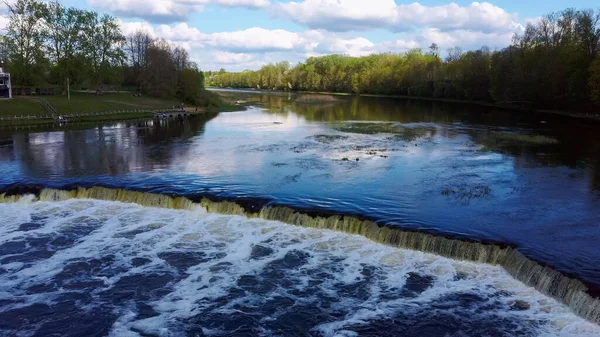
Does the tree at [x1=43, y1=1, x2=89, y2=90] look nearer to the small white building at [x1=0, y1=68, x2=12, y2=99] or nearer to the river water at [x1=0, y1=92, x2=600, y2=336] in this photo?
the small white building at [x1=0, y1=68, x2=12, y2=99]

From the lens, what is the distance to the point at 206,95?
316 feet

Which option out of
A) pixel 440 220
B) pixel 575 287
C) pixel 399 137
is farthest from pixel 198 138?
pixel 575 287

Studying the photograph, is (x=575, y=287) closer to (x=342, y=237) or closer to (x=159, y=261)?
(x=342, y=237)

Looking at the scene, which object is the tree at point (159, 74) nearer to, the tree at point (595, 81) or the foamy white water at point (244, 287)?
the tree at point (595, 81)

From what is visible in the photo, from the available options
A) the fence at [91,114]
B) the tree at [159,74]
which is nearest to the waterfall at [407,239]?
the fence at [91,114]

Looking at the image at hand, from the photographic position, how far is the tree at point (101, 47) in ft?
288

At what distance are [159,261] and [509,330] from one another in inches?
511

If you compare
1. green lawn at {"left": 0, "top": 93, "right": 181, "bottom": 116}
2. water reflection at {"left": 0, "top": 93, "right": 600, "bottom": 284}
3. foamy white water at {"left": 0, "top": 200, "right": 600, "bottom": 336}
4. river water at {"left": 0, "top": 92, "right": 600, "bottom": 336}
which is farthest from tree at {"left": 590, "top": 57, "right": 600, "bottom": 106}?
green lawn at {"left": 0, "top": 93, "right": 181, "bottom": 116}

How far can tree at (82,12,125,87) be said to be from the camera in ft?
288

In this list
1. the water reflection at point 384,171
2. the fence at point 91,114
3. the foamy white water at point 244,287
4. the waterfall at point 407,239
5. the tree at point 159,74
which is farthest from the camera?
the tree at point 159,74

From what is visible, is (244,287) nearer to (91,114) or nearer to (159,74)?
(91,114)

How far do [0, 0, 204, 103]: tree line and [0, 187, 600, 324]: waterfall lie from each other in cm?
6199

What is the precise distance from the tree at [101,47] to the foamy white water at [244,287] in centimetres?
7440

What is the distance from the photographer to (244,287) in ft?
54.6
